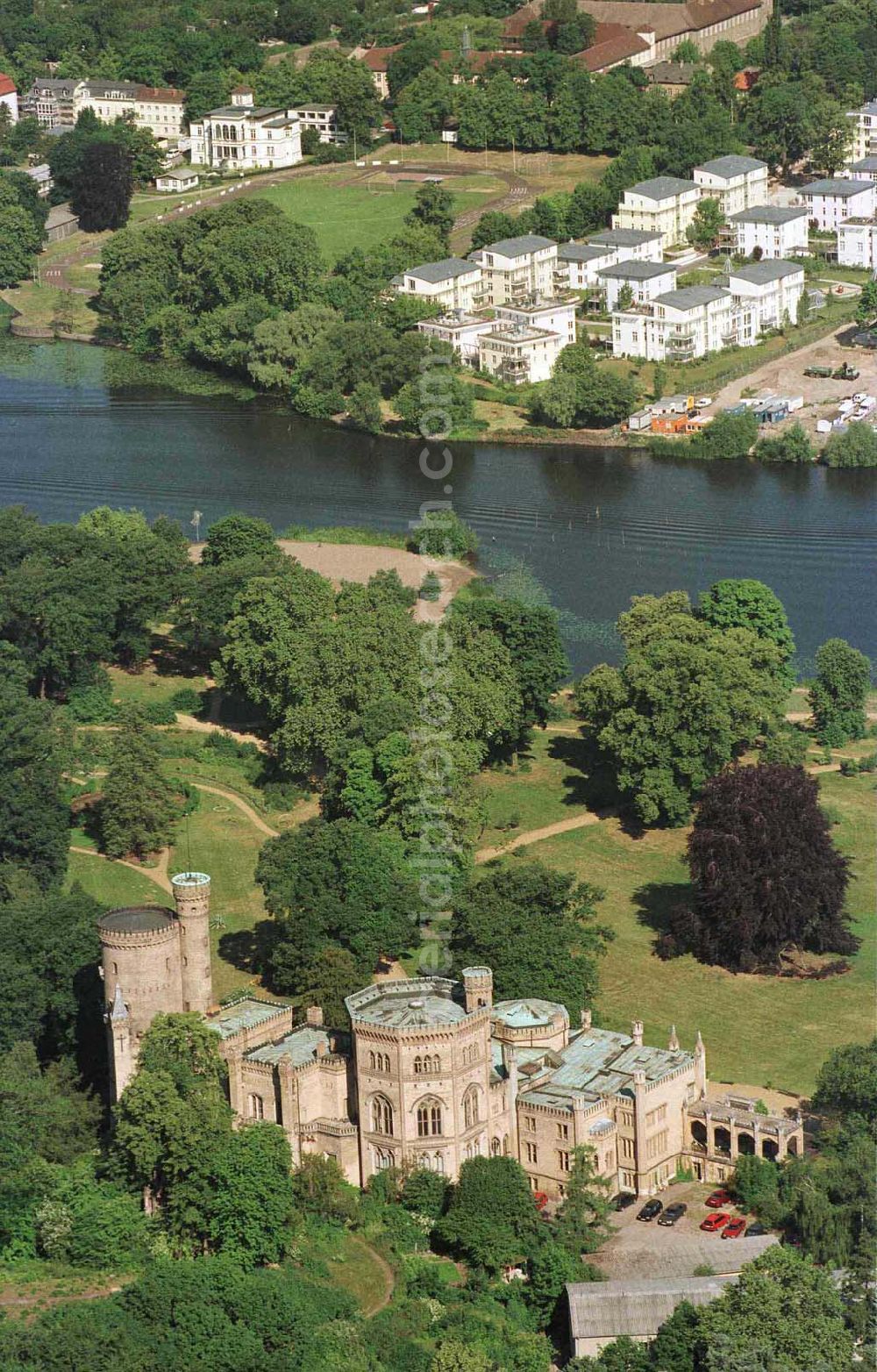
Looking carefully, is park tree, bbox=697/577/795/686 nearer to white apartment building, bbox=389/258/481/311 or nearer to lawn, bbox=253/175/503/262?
white apartment building, bbox=389/258/481/311

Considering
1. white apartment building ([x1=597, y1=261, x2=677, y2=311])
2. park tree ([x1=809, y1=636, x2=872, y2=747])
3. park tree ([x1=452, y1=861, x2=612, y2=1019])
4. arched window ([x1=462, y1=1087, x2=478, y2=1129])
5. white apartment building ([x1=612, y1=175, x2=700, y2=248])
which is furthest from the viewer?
white apartment building ([x1=612, y1=175, x2=700, y2=248])

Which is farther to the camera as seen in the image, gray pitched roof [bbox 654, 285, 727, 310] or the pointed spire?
gray pitched roof [bbox 654, 285, 727, 310]

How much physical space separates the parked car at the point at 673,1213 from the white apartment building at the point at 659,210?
347 feet

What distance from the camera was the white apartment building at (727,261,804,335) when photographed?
6614 inches

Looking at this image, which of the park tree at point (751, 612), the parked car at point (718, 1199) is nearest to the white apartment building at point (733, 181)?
the park tree at point (751, 612)

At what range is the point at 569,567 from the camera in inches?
Answer: 5389

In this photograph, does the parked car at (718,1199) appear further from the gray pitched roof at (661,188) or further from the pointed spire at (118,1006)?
the gray pitched roof at (661,188)

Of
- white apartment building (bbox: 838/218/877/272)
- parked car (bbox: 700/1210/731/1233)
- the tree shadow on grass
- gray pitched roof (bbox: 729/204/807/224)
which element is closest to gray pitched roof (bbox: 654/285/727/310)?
gray pitched roof (bbox: 729/204/807/224)

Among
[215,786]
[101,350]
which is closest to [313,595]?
[215,786]

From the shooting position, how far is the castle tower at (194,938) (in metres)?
85.2

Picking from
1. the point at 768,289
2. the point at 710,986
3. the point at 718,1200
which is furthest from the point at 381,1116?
the point at 768,289

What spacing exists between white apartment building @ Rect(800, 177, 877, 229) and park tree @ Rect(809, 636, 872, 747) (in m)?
70.8

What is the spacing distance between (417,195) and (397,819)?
9079 cm

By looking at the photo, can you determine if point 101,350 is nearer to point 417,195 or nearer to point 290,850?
point 417,195
